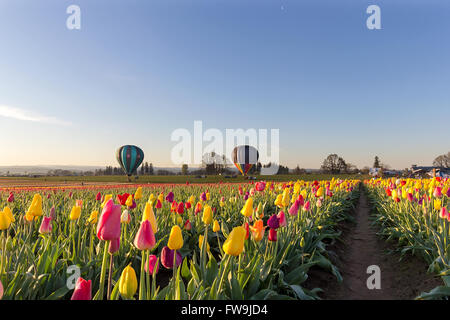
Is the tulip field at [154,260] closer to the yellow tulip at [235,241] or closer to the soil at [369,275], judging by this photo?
the yellow tulip at [235,241]

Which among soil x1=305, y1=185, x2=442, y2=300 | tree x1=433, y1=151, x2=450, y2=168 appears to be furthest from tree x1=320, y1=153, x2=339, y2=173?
soil x1=305, y1=185, x2=442, y2=300

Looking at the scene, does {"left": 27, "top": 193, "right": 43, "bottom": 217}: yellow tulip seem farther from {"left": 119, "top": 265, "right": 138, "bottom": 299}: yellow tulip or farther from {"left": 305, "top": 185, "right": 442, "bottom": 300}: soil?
{"left": 305, "top": 185, "right": 442, "bottom": 300}: soil

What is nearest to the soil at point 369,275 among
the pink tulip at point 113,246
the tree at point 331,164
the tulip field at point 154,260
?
the tulip field at point 154,260

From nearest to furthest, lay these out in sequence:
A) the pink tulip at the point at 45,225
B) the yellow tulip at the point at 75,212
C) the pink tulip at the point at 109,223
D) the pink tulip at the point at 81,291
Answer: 1. the pink tulip at the point at 81,291
2. the pink tulip at the point at 109,223
3. the pink tulip at the point at 45,225
4. the yellow tulip at the point at 75,212

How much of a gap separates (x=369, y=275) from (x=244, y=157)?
40.2 metres

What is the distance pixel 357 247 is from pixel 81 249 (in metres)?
5.73

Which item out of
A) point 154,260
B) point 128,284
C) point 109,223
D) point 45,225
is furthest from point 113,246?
point 45,225

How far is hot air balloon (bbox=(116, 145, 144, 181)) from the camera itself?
41.1 metres

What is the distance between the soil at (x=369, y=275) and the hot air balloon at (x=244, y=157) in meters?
37.9

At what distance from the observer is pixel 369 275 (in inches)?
173

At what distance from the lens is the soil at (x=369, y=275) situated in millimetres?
3727

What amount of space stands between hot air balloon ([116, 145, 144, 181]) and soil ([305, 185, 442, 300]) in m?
38.5
